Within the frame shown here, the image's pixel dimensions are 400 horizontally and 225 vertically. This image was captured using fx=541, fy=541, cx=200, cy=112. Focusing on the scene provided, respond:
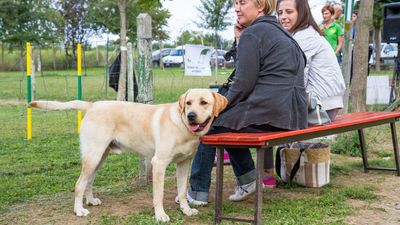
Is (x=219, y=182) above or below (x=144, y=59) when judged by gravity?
below

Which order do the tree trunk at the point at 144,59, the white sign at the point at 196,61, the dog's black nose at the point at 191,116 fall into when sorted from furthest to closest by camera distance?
the white sign at the point at 196,61 < the tree trunk at the point at 144,59 < the dog's black nose at the point at 191,116

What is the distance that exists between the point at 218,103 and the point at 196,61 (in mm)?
5840

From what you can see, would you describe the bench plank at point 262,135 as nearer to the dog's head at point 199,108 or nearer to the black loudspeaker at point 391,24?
the dog's head at point 199,108

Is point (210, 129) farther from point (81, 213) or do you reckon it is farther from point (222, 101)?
point (81, 213)

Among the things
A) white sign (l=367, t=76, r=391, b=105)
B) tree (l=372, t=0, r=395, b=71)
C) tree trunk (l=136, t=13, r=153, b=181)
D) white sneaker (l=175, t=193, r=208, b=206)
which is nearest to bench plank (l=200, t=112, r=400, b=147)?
white sneaker (l=175, t=193, r=208, b=206)

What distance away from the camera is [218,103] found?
158 inches

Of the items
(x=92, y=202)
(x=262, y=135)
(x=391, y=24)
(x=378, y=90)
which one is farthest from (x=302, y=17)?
(x=378, y=90)

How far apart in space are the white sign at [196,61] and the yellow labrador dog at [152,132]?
5196 millimetres

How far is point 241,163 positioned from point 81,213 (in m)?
1.40

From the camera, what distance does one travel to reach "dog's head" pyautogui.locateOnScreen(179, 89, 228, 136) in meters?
3.93

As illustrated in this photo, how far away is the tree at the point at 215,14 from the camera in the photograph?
3013cm

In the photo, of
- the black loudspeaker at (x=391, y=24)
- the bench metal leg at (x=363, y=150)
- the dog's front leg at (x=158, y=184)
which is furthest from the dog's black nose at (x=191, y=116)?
the black loudspeaker at (x=391, y=24)

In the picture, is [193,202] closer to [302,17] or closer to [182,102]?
[182,102]

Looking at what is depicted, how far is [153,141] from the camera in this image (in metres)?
4.27
